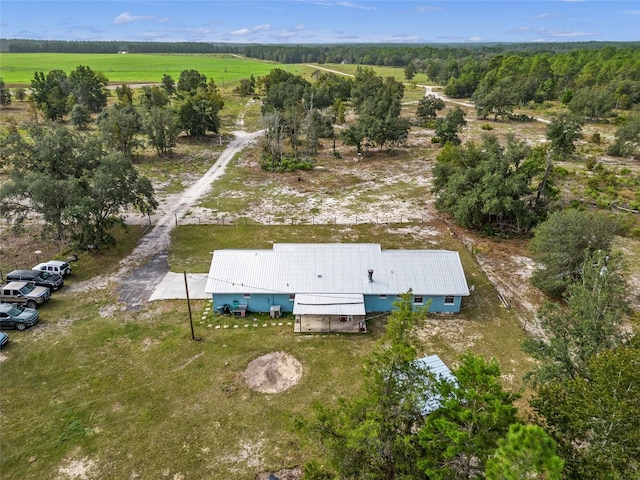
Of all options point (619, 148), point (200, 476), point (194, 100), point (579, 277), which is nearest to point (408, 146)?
point (619, 148)

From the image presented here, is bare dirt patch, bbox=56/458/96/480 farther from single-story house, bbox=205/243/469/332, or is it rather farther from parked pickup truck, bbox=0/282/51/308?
parked pickup truck, bbox=0/282/51/308

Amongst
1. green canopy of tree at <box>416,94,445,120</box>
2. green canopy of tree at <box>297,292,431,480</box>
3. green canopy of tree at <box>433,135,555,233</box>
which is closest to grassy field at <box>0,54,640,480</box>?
green canopy of tree at <box>433,135,555,233</box>

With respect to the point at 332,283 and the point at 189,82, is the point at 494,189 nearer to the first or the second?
the point at 332,283

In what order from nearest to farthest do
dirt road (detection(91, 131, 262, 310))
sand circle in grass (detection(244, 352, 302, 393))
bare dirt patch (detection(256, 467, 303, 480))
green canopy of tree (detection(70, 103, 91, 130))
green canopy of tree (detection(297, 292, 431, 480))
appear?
green canopy of tree (detection(297, 292, 431, 480))
bare dirt patch (detection(256, 467, 303, 480))
sand circle in grass (detection(244, 352, 302, 393))
dirt road (detection(91, 131, 262, 310))
green canopy of tree (detection(70, 103, 91, 130))

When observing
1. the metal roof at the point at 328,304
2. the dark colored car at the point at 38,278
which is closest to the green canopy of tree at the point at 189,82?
the dark colored car at the point at 38,278

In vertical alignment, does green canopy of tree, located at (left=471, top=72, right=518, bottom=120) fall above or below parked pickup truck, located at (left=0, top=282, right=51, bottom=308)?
above

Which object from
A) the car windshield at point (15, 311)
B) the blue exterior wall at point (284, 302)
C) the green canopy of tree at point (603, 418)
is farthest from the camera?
the blue exterior wall at point (284, 302)

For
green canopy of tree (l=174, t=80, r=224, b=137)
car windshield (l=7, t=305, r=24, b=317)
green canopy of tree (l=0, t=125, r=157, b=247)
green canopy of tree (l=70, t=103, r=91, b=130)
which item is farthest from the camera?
green canopy of tree (l=70, t=103, r=91, b=130)

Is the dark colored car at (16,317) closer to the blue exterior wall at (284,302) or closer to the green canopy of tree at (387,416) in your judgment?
the blue exterior wall at (284,302)
